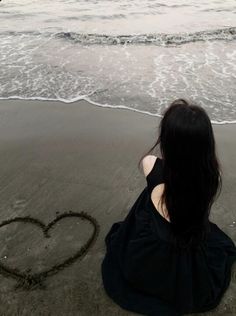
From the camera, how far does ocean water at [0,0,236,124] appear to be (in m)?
6.52

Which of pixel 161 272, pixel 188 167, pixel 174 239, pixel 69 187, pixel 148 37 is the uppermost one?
pixel 188 167

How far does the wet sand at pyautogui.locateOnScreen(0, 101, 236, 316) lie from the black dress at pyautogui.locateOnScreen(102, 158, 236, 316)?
0.41ft

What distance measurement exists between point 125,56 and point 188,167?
6668 millimetres

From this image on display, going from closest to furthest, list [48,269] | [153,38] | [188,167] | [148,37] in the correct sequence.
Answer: [188,167]
[48,269]
[153,38]
[148,37]

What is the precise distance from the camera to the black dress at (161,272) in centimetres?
260

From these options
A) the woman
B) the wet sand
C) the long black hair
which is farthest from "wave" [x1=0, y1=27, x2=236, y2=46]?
the long black hair

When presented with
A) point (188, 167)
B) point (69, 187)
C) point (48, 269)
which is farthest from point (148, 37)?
point (188, 167)

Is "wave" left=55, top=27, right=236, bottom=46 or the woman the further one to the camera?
"wave" left=55, top=27, right=236, bottom=46

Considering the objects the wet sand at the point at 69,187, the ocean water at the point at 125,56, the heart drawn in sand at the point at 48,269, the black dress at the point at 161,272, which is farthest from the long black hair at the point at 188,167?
the ocean water at the point at 125,56

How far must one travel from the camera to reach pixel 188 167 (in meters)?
2.36

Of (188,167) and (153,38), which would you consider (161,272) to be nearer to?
(188,167)

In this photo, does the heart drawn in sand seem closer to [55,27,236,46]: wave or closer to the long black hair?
the long black hair

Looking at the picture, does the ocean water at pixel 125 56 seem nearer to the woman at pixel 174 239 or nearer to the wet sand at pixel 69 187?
the wet sand at pixel 69 187

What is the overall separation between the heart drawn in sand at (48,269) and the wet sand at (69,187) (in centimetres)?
4
